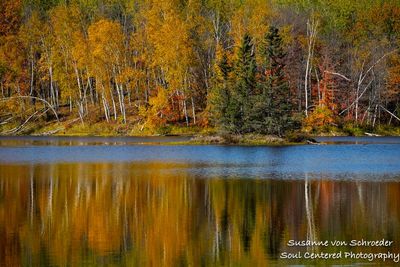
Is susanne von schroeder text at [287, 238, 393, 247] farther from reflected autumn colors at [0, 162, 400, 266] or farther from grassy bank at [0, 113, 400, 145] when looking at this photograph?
grassy bank at [0, 113, 400, 145]

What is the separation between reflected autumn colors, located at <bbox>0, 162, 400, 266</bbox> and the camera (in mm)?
21906

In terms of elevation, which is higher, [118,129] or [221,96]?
[221,96]

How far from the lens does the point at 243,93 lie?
76.4 m

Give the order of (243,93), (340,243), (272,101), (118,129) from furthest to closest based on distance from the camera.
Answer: (118,129) < (243,93) < (272,101) < (340,243)

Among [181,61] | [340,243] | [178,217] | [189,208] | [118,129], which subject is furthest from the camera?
[118,129]

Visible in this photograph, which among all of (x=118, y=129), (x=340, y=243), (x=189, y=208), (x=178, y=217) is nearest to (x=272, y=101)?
(x=118, y=129)

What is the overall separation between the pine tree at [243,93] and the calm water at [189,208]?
18.0m

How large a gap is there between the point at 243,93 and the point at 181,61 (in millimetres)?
13634

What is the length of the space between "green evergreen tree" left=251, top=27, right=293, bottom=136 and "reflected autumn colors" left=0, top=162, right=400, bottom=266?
1249 inches

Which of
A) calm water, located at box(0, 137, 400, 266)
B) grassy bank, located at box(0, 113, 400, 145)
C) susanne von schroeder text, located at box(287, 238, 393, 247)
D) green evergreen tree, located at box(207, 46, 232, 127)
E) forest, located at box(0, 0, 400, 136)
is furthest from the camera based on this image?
forest, located at box(0, 0, 400, 136)

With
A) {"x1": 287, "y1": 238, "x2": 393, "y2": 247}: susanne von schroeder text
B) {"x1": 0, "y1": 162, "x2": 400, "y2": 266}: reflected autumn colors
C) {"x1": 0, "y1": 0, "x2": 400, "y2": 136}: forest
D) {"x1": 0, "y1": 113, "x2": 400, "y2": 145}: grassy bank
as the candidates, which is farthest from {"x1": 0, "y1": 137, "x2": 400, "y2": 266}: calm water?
{"x1": 0, "y1": 0, "x2": 400, "y2": 136}: forest

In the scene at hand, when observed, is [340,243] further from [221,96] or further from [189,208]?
[221,96]

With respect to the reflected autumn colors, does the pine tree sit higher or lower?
higher

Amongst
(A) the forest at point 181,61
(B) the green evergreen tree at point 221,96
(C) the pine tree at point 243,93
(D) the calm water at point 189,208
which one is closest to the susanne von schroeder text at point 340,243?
(D) the calm water at point 189,208
